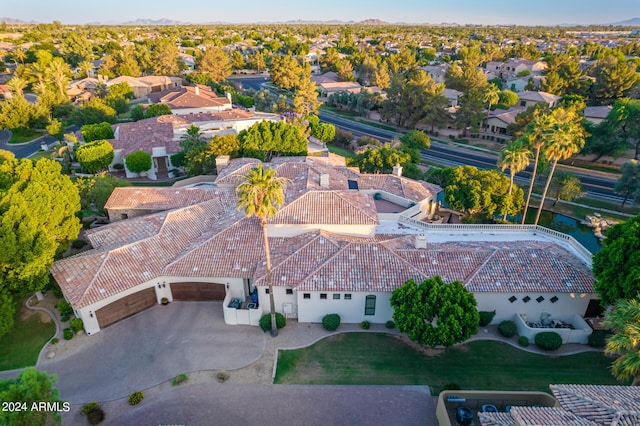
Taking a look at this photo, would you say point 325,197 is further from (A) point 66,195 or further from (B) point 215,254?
(A) point 66,195

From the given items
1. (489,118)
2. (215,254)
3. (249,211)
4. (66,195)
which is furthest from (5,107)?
(489,118)

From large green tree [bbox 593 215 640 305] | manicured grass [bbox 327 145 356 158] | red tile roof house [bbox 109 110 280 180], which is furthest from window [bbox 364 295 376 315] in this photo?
manicured grass [bbox 327 145 356 158]

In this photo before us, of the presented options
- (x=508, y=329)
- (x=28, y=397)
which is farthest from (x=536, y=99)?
(x=28, y=397)

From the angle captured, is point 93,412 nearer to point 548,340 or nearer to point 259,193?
point 259,193

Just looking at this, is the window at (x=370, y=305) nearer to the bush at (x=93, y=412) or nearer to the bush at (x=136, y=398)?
the bush at (x=136, y=398)

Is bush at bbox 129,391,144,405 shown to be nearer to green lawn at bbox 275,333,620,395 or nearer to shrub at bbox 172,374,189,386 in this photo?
shrub at bbox 172,374,189,386

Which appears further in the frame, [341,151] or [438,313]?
[341,151]
